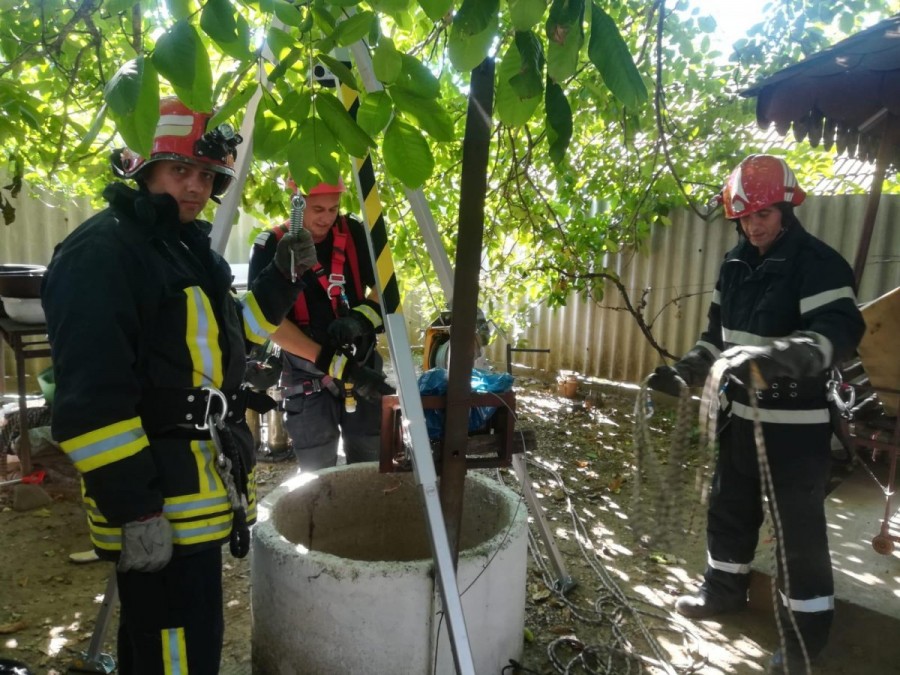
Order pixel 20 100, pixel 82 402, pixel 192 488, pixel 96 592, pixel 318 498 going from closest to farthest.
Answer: pixel 82 402, pixel 192 488, pixel 20 100, pixel 318 498, pixel 96 592

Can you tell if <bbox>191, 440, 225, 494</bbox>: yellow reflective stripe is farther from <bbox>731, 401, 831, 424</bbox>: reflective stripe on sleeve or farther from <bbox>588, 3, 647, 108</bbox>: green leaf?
<bbox>731, 401, 831, 424</bbox>: reflective stripe on sleeve

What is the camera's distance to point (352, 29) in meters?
1.28

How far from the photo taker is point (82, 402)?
5.37ft

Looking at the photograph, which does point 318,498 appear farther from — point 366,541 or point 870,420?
point 870,420

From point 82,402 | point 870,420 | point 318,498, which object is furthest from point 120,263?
point 870,420

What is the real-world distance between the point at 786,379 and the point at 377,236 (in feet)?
6.20

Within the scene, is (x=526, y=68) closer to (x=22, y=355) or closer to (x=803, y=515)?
(x=803, y=515)

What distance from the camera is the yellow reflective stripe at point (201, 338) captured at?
73.3 inches

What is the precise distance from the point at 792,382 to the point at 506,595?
1.53 m

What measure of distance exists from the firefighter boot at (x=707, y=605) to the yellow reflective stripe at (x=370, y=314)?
2.19m

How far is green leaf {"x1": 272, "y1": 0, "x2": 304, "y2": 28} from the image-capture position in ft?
4.42

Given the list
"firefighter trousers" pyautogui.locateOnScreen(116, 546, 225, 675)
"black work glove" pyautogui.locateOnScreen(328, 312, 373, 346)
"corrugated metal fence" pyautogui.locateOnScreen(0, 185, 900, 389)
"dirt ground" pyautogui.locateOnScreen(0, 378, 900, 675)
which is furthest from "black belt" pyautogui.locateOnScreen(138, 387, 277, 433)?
"corrugated metal fence" pyautogui.locateOnScreen(0, 185, 900, 389)

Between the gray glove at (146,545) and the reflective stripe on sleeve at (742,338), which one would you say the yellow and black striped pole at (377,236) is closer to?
the gray glove at (146,545)

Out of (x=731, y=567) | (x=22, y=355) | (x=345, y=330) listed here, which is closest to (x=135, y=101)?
(x=345, y=330)
